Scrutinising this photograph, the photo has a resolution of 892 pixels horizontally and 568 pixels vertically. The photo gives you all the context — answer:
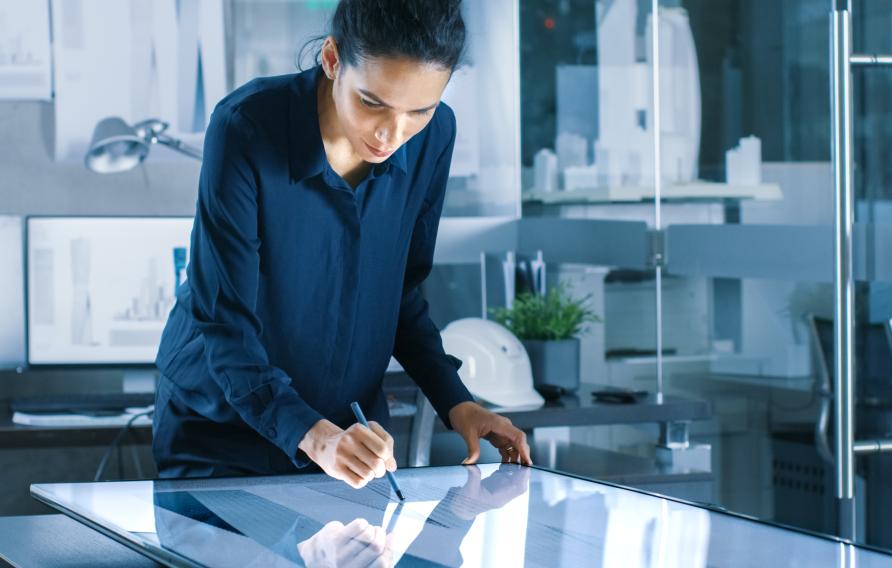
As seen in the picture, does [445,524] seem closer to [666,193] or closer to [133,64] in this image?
[666,193]

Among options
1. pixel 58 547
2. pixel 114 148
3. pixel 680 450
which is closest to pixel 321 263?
pixel 58 547

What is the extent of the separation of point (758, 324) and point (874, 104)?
2.16 ft

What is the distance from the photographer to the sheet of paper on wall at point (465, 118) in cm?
360

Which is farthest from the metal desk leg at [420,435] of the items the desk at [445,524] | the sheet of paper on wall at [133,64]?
the sheet of paper on wall at [133,64]

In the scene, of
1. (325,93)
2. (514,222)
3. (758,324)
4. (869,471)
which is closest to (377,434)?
(325,93)

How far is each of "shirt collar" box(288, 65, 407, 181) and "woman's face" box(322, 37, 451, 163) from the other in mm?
59

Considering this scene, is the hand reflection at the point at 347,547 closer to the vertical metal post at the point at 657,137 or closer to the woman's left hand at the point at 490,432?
the woman's left hand at the point at 490,432

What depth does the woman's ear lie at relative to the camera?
1434mm

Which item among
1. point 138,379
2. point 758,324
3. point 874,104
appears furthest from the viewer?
point 138,379

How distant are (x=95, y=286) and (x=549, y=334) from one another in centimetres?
116

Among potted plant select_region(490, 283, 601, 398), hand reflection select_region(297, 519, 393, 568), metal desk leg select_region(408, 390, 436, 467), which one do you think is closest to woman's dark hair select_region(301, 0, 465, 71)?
hand reflection select_region(297, 519, 393, 568)

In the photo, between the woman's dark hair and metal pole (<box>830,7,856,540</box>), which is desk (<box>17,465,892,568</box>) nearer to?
the woman's dark hair

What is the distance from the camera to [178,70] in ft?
10.8

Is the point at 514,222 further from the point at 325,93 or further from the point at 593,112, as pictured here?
the point at 325,93
